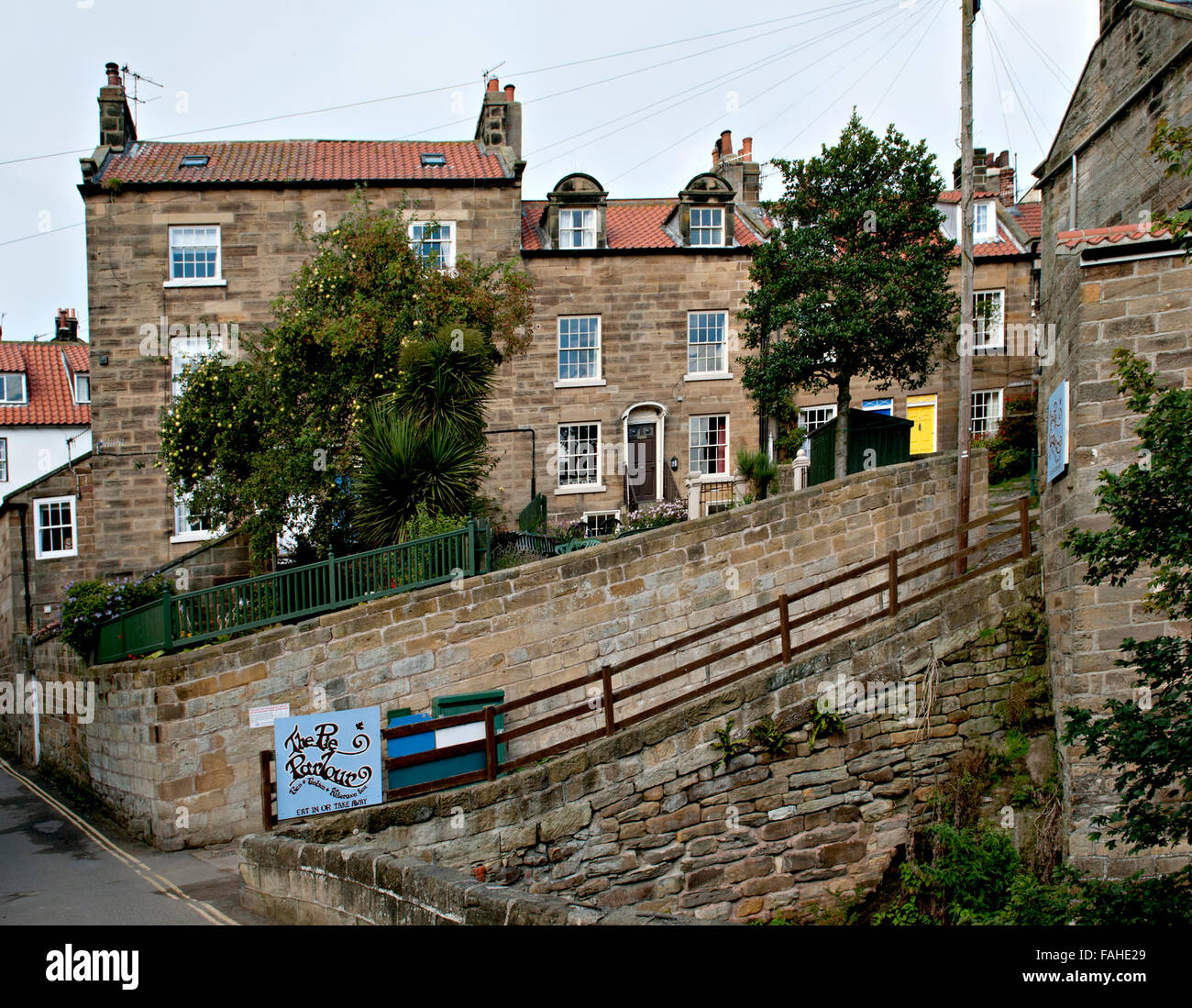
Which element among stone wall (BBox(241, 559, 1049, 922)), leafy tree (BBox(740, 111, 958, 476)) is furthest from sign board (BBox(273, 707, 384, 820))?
leafy tree (BBox(740, 111, 958, 476))

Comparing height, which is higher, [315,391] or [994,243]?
[994,243]

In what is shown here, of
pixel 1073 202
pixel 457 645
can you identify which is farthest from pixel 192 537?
pixel 1073 202

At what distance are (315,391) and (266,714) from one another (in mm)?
6105

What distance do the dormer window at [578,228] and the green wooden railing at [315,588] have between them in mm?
12325

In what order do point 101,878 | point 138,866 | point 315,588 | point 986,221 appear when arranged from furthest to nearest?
point 986,221 → point 315,588 → point 138,866 → point 101,878

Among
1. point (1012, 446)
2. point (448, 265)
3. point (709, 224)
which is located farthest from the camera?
point (709, 224)

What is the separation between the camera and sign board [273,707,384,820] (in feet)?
33.2

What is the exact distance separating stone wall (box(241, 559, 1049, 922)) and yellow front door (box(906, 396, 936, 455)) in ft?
A: 52.2

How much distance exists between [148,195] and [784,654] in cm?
1860

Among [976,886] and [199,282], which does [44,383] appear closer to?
[199,282]

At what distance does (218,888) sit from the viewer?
10.1 metres

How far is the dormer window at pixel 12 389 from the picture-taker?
38.5 m

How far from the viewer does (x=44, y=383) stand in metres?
39.2

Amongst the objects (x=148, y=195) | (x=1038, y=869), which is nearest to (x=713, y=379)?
(x=148, y=195)
